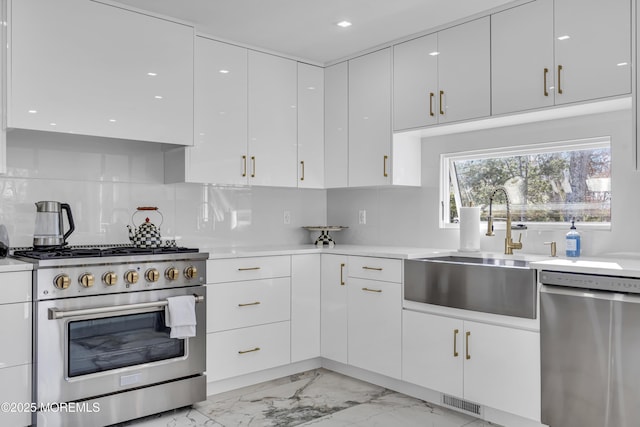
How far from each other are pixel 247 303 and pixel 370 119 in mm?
1609

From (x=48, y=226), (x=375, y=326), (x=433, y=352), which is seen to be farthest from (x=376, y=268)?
(x=48, y=226)

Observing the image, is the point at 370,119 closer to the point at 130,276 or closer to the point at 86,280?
the point at 130,276

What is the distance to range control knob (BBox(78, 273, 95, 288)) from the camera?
102 inches

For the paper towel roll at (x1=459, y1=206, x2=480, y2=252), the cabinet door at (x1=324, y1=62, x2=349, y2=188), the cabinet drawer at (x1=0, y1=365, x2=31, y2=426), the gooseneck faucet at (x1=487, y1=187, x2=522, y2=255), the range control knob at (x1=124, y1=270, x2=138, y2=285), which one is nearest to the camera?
the cabinet drawer at (x1=0, y1=365, x2=31, y2=426)

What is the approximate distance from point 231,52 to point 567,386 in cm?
290

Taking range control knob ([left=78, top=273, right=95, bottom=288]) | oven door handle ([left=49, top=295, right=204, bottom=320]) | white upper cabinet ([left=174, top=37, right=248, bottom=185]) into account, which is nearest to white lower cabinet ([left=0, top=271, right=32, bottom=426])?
oven door handle ([left=49, top=295, right=204, bottom=320])

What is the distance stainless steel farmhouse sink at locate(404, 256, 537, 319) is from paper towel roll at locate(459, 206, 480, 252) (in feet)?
0.29

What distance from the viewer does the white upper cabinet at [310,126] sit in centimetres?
398

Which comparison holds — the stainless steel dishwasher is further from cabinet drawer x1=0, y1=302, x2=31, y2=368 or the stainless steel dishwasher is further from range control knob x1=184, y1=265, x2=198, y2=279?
cabinet drawer x1=0, y1=302, x2=31, y2=368

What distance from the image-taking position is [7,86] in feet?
8.57

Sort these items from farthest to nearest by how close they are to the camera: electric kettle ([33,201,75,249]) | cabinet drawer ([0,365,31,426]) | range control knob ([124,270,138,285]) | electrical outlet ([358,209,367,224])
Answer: electrical outlet ([358,209,367,224])
electric kettle ([33,201,75,249])
range control knob ([124,270,138,285])
cabinet drawer ([0,365,31,426])

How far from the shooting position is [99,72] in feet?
9.55

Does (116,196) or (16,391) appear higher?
(116,196)

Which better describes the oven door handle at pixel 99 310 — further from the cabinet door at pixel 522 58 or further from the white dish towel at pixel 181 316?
the cabinet door at pixel 522 58
